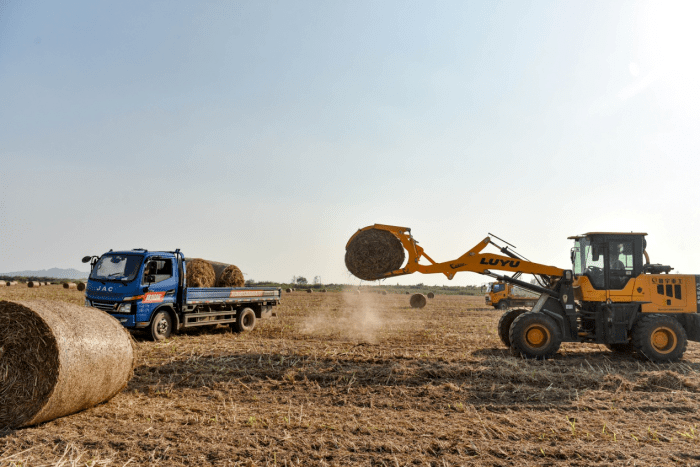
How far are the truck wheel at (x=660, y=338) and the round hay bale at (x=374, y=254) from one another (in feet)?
19.5

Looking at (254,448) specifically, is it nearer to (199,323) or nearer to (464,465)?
(464,465)

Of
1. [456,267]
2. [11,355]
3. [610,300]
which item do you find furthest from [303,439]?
[610,300]

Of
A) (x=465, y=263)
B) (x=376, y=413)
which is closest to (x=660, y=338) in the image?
(x=465, y=263)

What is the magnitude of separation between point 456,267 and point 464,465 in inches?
299

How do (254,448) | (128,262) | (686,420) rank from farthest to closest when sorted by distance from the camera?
1. (128,262)
2. (686,420)
3. (254,448)

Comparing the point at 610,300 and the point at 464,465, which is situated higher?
the point at 610,300

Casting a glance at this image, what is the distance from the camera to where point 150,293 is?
13.3 metres

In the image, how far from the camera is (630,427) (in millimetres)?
6434

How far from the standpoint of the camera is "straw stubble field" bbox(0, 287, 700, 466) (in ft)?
17.4

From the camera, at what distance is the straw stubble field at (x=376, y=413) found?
530cm

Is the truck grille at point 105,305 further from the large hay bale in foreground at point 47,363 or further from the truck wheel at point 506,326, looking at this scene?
the truck wheel at point 506,326

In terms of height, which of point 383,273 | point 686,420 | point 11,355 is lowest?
point 686,420

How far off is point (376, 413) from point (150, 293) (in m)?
8.73

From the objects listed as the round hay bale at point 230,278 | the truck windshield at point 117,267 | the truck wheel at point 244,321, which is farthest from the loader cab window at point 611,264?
the round hay bale at point 230,278
